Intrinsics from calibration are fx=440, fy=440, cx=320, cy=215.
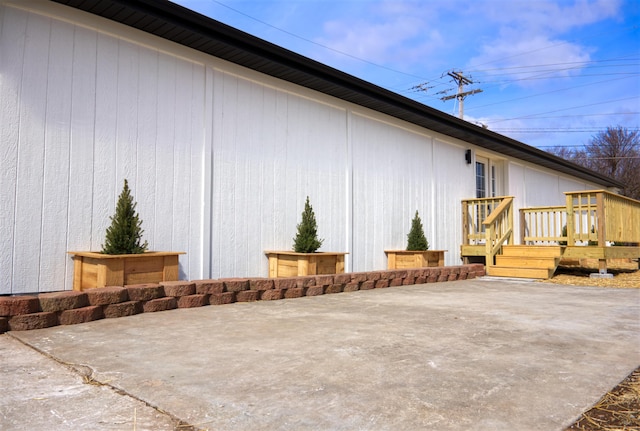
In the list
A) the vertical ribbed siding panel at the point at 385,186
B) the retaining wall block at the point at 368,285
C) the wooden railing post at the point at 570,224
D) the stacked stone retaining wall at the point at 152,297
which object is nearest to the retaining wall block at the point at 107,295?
the stacked stone retaining wall at the point at 152,297

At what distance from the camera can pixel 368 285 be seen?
23.0ft

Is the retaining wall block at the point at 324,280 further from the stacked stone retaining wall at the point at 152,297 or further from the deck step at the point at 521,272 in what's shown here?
the deck step at the point at 521,272

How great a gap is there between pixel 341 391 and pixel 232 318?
7.29 feet

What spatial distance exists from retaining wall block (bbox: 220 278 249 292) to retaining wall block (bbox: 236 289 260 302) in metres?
0.05

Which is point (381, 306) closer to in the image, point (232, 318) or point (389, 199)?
point (232, 318)

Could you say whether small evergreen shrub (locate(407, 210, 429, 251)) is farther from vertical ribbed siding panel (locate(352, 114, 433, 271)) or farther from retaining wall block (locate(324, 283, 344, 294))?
retaining wall block (locate(324, 283, 344, 294))

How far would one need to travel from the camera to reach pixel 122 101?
532 cm

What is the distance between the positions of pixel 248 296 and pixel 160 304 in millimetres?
1125

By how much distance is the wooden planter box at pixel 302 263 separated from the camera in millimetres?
6180

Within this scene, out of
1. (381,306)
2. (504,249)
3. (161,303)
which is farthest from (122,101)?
(504,249)

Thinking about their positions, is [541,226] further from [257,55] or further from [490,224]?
[257,55]

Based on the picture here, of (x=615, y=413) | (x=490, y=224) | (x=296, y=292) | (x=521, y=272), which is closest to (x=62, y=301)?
(x=296, y=292)

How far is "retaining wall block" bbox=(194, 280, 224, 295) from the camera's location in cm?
484

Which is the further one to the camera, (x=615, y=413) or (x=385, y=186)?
(x=385, y=186)
